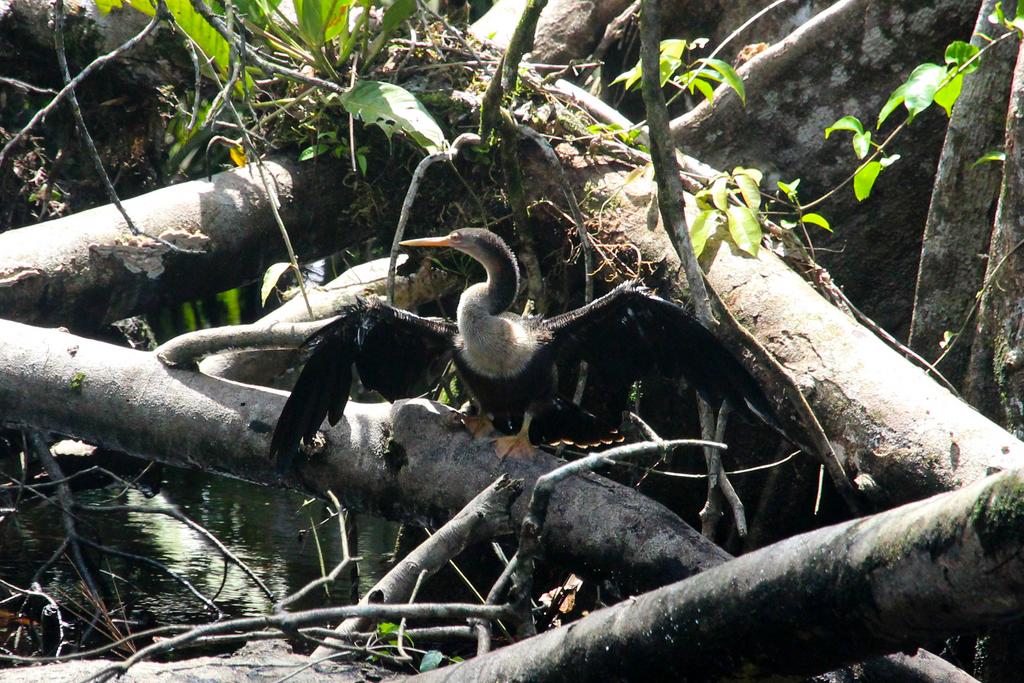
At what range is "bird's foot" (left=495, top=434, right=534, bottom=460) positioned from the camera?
2.82 metres

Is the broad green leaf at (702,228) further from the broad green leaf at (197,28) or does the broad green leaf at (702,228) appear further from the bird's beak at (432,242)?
the broad green leaf at (197,28)

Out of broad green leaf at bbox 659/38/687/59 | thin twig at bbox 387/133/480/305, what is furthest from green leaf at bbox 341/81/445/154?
broad green leaf at bbox 659/38/687/59

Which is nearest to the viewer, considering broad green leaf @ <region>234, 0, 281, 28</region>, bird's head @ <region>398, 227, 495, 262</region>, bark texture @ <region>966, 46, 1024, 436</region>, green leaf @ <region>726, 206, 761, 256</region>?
bark texture @ <region>966, 46, 1024, 436</region>

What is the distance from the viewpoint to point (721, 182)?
321cm

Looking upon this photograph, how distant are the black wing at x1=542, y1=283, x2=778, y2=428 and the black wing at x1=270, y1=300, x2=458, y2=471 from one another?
1.45 feet

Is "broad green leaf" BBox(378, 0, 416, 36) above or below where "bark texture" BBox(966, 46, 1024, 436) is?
above

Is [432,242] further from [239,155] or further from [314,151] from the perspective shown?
[239,155]

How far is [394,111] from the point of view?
3529 millimetres

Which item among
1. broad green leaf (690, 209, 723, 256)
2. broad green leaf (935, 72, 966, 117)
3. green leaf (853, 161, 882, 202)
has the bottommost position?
broad green leaf (690, 209, 723, 256)

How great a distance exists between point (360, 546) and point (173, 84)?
2.26 metres

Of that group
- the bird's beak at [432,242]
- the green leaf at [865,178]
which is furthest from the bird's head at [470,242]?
the green leaf at [865,178]

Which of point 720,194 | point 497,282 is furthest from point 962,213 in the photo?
point 497,282

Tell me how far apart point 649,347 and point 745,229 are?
489 millimetres

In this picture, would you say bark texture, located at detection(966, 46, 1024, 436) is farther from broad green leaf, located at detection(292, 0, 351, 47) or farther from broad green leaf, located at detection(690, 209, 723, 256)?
broad green leaf, located at detection(292, 0, 351, 47)
